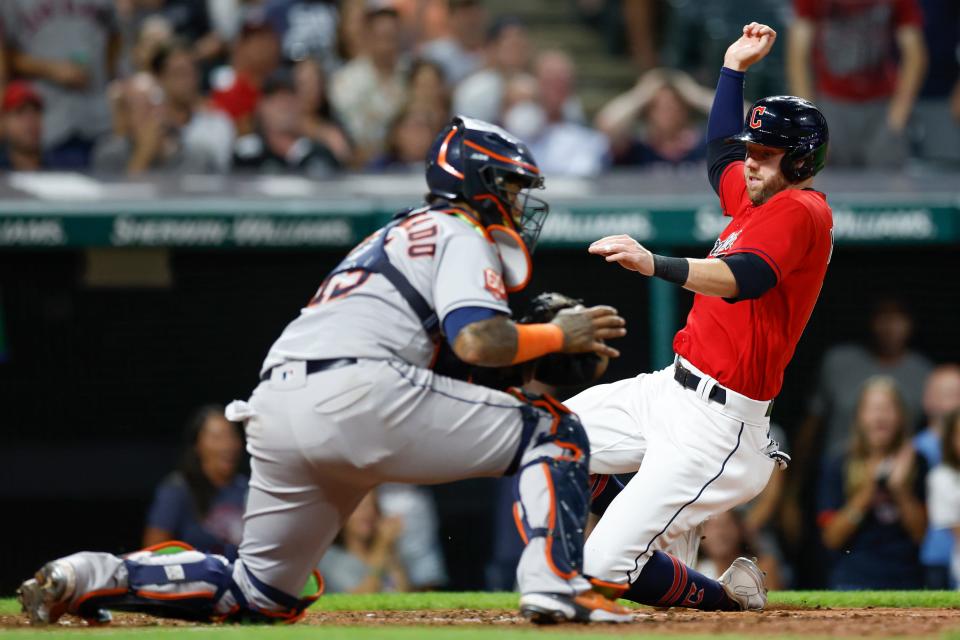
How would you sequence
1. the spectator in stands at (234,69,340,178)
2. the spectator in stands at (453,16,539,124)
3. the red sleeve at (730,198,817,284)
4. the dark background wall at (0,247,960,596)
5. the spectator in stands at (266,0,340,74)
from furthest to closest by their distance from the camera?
the spectator in stands at (266,0,340,74) → the spectator in stands at (453,16,539,124) → the spectator in stands at (234,69,340,178) → the dark background wall at (0,247,960,596) → the red sleeve at (730,198,817,284)

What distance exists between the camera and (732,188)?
4.82 metres

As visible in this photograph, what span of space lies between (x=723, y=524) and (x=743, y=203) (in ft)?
9.10

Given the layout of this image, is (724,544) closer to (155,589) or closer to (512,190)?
(512,190)

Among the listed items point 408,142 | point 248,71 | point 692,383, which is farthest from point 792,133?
point 248,71

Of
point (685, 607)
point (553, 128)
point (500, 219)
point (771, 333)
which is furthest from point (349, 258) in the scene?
point (553, 128)

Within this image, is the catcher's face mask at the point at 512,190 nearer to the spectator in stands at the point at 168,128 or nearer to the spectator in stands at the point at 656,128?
the spectator in stands at the point at 168,128

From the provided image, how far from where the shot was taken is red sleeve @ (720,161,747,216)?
15.7 ft

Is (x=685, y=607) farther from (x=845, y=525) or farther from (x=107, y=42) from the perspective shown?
(x=107, y=42)

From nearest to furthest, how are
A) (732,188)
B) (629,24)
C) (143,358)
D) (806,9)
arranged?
1. (732,188)
2. (143,358)
3. (806,9)
4. (629,24)

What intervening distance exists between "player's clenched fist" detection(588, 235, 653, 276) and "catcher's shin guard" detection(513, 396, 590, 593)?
0.47m

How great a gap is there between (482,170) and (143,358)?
14.7 ft

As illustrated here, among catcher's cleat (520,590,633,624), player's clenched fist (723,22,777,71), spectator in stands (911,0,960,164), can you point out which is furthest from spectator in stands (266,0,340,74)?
catcher's cleat (520,590,633,624)

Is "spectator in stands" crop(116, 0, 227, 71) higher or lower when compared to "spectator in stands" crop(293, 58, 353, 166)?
higher

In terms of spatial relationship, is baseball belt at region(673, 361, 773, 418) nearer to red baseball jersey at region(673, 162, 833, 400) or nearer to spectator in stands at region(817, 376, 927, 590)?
red baseball jersey at region(673, 162, 833, 400)
